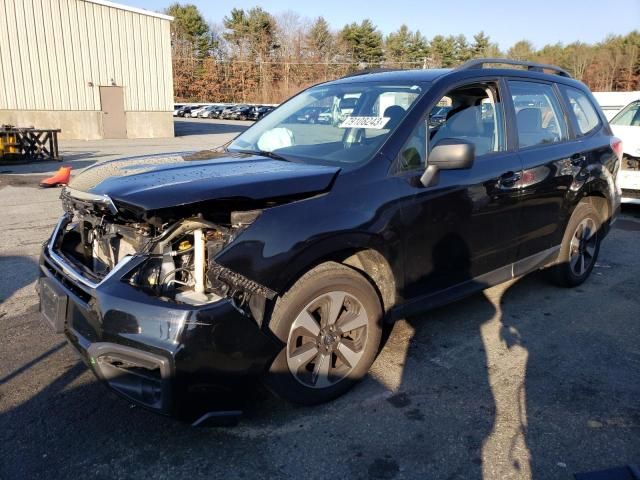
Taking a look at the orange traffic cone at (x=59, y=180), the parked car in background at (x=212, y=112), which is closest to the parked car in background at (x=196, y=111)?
the parked car in background at (x=212, y=112)

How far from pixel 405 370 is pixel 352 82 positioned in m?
2.23

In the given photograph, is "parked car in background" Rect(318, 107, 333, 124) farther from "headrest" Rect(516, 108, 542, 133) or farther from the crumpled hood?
"headrest" Rect(516, 108, 542, 133)

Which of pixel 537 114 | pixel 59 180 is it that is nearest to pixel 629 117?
pixel 537 114

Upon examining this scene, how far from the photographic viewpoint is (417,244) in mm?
3328

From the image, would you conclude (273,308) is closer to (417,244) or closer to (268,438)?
(268,438)

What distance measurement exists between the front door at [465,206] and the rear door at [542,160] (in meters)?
0.15

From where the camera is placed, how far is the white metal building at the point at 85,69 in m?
22.6

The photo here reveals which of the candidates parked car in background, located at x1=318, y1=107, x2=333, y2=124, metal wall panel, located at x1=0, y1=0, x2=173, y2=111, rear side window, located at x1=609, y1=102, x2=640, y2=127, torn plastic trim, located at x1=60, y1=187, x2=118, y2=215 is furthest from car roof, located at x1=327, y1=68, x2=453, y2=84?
metal wall panel, located at x1=0, y1=0, x2=173, y2=111

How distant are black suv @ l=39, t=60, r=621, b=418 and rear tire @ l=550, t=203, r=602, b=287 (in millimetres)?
312

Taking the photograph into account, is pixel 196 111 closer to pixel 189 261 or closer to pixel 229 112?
pixel 229 112

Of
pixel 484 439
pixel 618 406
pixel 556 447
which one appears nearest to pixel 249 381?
pixel 484 439

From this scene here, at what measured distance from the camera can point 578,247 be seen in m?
5.05

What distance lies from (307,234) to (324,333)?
0.61 m

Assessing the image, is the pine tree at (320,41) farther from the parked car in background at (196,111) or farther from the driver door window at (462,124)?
the driver door window at (462,124)
